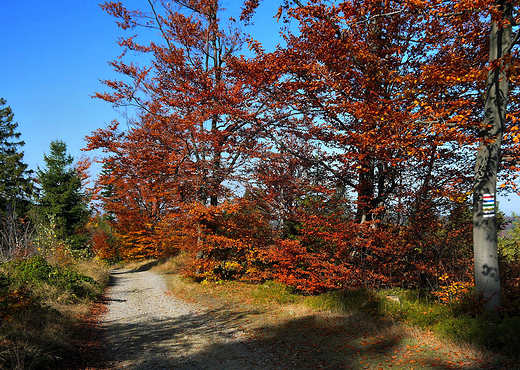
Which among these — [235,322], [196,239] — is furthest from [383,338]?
[196,239]

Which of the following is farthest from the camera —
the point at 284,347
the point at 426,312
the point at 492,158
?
the point at 426,312

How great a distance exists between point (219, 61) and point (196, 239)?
8909mm

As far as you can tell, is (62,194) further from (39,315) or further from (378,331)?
(378,331)

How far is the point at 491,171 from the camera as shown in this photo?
6078mm

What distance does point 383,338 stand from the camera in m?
5.71

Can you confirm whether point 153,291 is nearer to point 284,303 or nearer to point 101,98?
point 284,303

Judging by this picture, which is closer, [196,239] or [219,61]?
[196,239]

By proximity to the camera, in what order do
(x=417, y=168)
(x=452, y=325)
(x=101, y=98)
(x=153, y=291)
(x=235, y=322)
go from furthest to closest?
1. (x=101, y=98)
2. (x=153, y=291)
3. (x=417, y=168)
4. (x=235, y=322)
5. (x=452, y=325)

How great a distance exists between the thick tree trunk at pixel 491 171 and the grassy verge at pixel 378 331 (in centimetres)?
77

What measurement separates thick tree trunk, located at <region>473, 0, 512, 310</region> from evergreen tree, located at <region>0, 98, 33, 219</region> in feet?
106

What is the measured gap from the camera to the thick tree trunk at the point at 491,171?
580 cm

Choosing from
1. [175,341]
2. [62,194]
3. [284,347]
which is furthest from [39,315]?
[62,194]

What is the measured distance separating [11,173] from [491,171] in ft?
114

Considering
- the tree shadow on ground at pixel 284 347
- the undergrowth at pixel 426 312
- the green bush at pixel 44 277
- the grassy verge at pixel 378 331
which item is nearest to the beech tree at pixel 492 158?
the undergrowth at pixel 426 312
